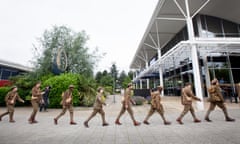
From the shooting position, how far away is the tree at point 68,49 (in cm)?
1689

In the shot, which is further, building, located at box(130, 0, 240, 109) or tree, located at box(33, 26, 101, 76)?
tree, located at box(33, 26, 101, 76)

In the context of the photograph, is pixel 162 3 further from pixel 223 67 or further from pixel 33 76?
pixel 33 76

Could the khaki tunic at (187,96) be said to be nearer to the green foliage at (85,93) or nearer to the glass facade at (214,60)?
the glass facade at (214,60)

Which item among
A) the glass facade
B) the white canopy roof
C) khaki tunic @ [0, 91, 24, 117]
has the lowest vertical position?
khaki tunic @ [0, 91, 24, 117]

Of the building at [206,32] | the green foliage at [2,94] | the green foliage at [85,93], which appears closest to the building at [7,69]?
the green foliage at [2,94]

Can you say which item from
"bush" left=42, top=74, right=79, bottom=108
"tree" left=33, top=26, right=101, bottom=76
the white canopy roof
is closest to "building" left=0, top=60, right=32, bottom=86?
"tree" left=33, top=26, right=101, bottom=76

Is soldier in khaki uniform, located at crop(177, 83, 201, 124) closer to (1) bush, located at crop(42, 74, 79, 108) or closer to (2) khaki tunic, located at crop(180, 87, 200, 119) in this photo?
(2) khaki tunic, located at crop(180, 87, 200, 119)

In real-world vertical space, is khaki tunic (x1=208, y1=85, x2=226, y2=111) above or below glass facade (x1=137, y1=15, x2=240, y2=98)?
below

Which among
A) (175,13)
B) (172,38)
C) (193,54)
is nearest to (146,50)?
(172,38)

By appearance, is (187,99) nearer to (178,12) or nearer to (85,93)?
(85,93)

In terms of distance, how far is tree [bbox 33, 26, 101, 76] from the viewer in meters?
16.9

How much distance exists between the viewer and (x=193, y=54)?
9.05 m

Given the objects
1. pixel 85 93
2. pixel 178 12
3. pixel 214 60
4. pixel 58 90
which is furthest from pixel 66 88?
pixel 214 60

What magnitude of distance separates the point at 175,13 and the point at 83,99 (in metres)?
12.2
